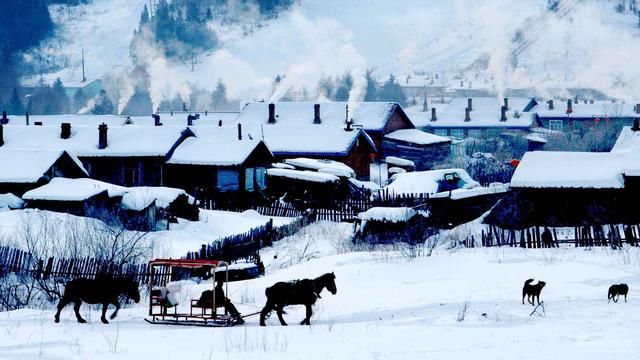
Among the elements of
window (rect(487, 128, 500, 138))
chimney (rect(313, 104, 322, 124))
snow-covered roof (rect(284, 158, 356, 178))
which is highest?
window (rect(487, 128, 500, 138))

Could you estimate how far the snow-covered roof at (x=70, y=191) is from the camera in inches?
1273

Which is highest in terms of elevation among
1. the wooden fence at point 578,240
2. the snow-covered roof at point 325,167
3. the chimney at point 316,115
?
the chimney at point 316,115

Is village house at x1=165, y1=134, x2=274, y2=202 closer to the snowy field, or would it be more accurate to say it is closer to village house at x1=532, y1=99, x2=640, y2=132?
the snowy field

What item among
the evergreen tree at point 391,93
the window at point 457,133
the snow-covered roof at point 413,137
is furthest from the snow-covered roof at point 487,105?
the evergreen tree at point 391,93

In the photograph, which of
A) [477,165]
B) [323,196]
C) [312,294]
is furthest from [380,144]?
[312,294]

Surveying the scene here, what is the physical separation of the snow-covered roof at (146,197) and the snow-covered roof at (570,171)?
13.0 meters

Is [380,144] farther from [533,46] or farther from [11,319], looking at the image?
[533,46]

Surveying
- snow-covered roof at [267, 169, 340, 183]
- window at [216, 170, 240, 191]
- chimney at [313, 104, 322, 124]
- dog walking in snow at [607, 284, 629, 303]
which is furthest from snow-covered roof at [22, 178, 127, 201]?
chimney at [313, 104, 322, 124]

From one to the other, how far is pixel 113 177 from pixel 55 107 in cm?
9427

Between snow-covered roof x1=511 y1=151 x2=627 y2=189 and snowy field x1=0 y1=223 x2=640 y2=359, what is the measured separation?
8.76 meters

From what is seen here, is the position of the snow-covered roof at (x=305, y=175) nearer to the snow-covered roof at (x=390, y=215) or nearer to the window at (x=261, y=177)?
the window at (x=261, y=177)

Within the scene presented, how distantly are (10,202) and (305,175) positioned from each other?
1406cm

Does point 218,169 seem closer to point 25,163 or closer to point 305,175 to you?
point 305,175

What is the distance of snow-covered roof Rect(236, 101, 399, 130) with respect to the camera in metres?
61.3
